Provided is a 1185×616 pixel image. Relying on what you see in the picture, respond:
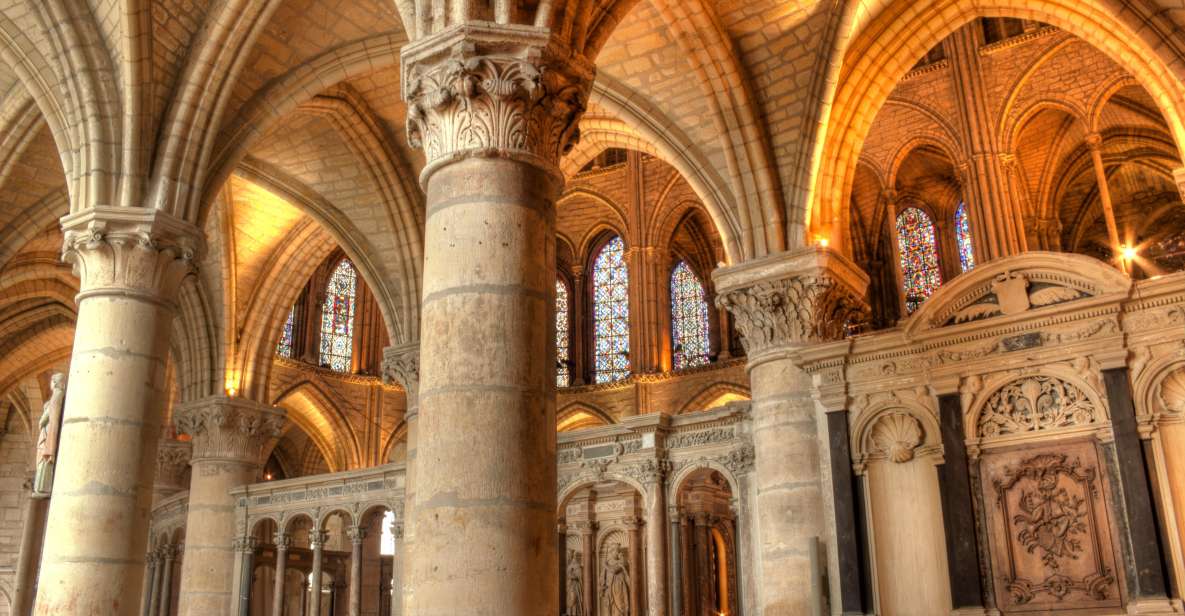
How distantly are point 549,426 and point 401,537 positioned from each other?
382 inches

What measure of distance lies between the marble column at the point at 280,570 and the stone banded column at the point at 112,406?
6541 millimetres

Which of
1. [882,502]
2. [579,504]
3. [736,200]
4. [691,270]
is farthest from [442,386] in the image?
[691,270]

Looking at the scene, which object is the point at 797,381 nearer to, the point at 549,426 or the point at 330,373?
the point at 549,426

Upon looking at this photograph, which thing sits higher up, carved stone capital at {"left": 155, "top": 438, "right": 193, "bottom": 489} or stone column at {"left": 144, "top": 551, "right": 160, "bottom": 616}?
carved stone capital at {"left": 155, "top": 438, "right": 193, "bottom": 489}

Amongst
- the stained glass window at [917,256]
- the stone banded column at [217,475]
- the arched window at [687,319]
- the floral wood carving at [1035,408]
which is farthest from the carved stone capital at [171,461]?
the floral wood carving at [1035,408]

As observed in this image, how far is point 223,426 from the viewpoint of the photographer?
1720cm

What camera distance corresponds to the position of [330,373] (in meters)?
24.8

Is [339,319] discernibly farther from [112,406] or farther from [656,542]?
[112,406]

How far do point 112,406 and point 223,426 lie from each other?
7245 millimetres

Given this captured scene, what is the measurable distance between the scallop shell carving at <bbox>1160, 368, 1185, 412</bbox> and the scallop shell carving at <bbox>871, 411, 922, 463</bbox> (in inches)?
66.8

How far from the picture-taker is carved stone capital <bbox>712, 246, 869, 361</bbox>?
38.1 feet

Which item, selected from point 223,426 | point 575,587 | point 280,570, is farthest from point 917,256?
point 223,426

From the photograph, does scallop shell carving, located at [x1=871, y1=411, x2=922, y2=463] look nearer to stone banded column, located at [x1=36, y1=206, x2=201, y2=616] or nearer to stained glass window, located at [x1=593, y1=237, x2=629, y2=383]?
stone banded column, located at [x1=36, y1=206, x2=201, y2=616]

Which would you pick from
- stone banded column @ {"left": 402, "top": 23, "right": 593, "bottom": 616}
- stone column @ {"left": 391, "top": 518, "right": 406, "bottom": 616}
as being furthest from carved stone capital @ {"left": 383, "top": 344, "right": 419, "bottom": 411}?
stone banded column @ {"left": 402, "top": 23, "right": 593, "bottom": 616}
